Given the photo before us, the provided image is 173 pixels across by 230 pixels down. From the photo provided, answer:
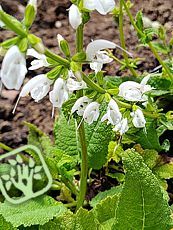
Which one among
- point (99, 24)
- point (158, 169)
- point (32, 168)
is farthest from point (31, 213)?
point (99, 24)

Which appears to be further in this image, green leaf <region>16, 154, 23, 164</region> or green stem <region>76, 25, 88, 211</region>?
green leaf <region>16, 154, 23, 164</region>

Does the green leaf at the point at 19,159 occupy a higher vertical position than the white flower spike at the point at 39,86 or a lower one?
lower

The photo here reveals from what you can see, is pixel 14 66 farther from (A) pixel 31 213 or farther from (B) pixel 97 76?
(A) pixel 31 213

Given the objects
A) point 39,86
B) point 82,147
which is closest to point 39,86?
point 39,86

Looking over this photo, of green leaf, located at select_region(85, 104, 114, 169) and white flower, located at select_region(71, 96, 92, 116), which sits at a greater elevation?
white flower, located at select_region(71, 96, 92, 116)

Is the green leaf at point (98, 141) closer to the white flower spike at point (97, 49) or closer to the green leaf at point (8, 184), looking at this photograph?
the green leaf at point (8, 184)

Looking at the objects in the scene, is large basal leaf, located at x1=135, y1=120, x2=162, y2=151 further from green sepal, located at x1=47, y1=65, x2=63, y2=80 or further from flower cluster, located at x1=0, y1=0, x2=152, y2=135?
green sepal, located at x1=47, y1=65, x2=63, y2=80

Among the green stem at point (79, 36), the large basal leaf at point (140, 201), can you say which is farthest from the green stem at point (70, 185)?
the green stem at point (79, 36)

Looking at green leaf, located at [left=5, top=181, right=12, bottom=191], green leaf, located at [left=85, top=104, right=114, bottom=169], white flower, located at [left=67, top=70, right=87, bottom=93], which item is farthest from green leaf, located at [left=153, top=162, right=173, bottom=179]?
white flower, located at [left=67, top=70, right=87, bottom=93]
